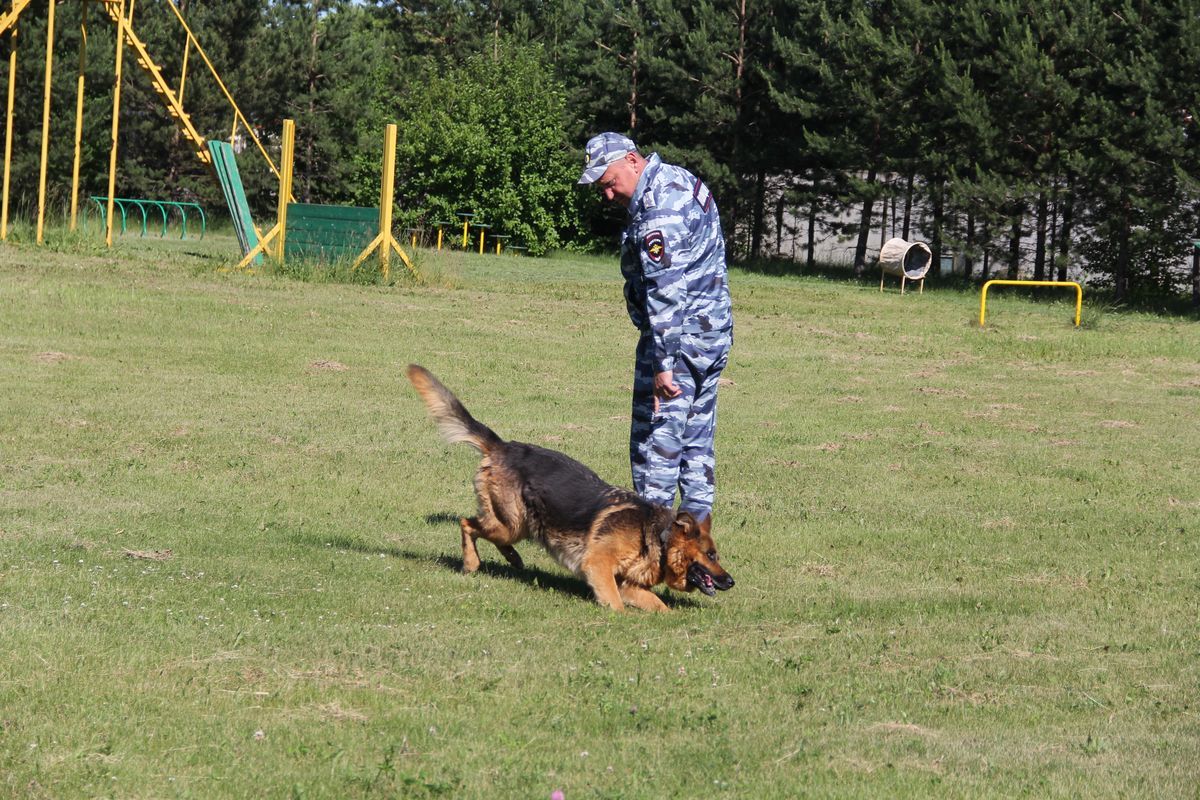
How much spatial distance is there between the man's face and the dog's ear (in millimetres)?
1586

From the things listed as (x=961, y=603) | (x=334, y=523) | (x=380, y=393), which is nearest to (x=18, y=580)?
(x=334, y=523)

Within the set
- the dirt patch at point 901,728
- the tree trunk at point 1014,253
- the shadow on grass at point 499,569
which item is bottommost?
the shadow on grass at point 499,569

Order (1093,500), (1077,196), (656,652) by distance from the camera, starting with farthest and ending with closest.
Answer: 1. (1077,196)
2. (1093,500)
3. (656,652)

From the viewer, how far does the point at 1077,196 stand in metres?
34.9

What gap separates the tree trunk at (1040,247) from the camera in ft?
121

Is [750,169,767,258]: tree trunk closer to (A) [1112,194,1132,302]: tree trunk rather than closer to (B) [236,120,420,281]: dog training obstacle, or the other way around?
(A) [1112,194,1132,302]: tree trunk

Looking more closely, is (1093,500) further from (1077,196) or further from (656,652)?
(1077,196)

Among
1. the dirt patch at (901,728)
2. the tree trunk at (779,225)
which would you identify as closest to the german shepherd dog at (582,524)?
the dirt patch at (901,728)

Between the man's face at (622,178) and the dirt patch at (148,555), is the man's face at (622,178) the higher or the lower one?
the higher one

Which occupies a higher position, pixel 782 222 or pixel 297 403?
pixel 782 222

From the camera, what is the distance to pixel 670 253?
22.1ft

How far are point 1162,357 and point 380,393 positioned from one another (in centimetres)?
1225

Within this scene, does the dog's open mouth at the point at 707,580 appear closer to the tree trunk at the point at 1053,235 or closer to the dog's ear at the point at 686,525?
the dog's ear at the point at 686,525

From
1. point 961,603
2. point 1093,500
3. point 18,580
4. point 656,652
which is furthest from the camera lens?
point 1093,500
